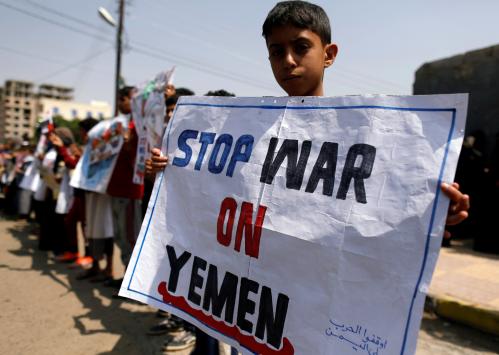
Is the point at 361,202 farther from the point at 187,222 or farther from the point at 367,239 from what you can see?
the point at 187,222

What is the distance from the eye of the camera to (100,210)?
3.99m

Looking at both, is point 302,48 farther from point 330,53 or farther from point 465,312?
point 465,312

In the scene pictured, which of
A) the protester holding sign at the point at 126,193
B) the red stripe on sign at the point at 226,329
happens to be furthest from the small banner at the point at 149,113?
the red stripe on sign at the point at 226,329

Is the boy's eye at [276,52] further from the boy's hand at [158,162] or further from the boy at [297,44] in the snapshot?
the boy's hand at [158,162]

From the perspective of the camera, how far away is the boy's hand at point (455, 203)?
98 cm

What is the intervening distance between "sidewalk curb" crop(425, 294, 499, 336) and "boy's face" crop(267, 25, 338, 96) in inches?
112

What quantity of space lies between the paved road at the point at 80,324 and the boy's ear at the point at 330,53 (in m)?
2.07

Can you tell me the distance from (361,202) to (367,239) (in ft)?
0.34

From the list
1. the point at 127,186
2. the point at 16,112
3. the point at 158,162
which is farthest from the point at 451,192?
the point at 16,112

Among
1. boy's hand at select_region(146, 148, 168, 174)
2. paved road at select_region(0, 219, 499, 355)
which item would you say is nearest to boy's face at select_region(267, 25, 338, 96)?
boy's hand at select_region(146, 148, 168, 174)

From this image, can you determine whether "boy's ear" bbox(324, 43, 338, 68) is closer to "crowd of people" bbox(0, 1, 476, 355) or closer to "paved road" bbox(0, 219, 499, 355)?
"crowd of people" bbox(0, 1, 476, 355)

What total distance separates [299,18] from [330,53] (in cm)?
22

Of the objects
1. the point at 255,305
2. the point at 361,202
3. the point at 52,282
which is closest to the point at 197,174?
the point at 255,305

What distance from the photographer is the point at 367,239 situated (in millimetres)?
1057
